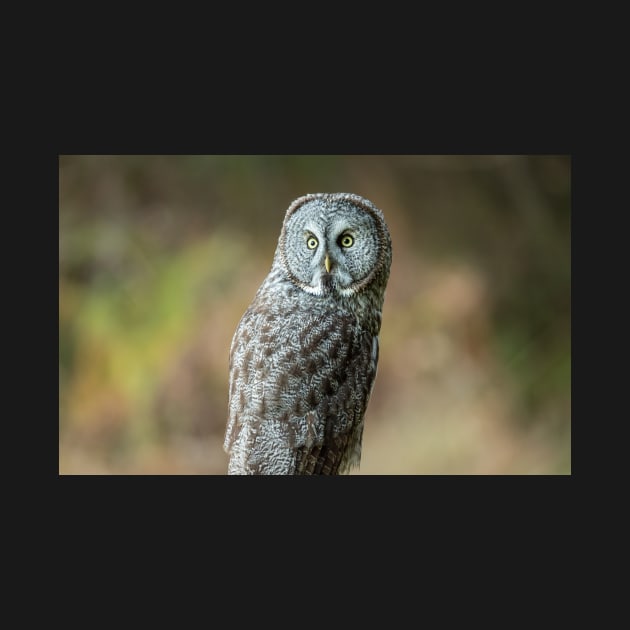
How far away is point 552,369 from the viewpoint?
195 inches

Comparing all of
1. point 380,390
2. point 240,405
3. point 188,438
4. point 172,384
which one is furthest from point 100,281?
point 240,405

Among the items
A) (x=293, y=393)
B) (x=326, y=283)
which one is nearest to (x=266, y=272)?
(x=326, y=283)

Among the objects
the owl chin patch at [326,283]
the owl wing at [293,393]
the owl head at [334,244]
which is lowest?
the owl wing at [293,393]

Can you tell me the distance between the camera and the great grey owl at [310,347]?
273cm

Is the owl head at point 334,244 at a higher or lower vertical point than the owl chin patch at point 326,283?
higher

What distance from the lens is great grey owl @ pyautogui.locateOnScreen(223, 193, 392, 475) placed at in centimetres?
273

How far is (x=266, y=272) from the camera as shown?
15.6ft

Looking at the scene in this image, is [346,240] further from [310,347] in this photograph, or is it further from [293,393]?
[293,393]

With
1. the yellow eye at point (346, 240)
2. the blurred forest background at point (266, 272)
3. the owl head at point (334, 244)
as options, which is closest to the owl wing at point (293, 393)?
the owl head at point (334, 244)

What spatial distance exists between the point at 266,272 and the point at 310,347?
2.05 meters

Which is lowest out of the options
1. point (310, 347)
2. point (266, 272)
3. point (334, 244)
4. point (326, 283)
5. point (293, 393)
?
point (293, 393)

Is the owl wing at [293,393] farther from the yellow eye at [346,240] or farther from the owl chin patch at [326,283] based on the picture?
the yellow eye at [346,240]

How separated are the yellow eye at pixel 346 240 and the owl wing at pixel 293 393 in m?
0.26
